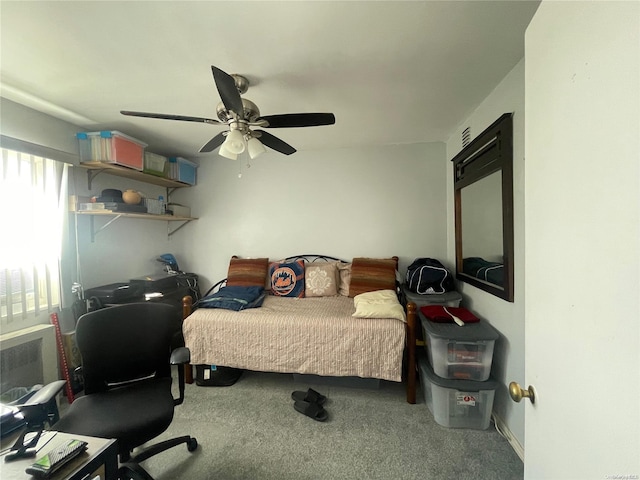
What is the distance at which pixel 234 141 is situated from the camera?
157 cm

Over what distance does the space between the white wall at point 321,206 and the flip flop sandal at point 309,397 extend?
1.60 m

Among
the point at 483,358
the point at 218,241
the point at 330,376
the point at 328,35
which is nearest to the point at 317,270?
the point at 330,376

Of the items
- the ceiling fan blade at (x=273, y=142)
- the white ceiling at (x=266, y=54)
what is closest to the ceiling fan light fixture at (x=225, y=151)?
the ceiling fan blade at (x=273, y=142)

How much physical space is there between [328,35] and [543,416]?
71.9 inches

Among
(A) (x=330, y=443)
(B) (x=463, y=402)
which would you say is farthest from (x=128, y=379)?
(B) (x=463, y=402)

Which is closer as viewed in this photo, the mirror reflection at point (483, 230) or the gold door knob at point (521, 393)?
the gold door knob at point (521, 393)

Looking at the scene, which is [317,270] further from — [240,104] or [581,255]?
[581,255]

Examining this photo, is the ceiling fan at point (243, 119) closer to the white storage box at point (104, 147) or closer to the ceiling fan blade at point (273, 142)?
the ceiling fan blade at point (273, 142)

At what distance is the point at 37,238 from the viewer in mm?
1956

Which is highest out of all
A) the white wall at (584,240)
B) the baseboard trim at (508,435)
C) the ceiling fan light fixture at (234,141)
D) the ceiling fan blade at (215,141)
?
the ceiling fan blade at (215,141)

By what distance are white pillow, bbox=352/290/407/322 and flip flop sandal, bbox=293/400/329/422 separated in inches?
30.9

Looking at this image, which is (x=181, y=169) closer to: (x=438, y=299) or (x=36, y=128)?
(x=36, y=128)

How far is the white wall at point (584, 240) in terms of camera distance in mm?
424

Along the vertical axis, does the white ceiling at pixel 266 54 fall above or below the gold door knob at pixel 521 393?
above
